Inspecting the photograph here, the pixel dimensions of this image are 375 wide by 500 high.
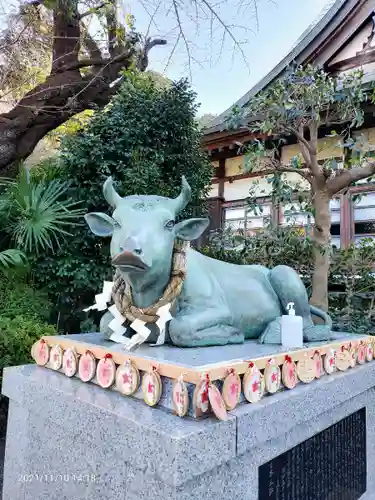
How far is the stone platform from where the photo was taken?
4.48ft

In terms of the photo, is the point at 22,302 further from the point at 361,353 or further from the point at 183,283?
the point at 361,353

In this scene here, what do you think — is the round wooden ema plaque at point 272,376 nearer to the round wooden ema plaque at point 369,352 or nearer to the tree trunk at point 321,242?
the round wooden ema plaque at point 369,352

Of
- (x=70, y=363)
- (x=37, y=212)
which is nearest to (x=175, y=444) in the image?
(x=70, y=363)

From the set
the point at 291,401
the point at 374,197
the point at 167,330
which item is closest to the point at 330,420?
the point at 291,401

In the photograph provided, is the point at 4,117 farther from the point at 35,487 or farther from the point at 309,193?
the point at 35,487

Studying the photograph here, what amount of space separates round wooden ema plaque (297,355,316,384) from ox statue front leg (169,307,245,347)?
40cm

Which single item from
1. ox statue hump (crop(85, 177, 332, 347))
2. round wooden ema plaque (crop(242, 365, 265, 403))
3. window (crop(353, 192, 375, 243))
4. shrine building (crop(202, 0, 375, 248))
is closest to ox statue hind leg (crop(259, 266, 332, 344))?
ox statue hump (crop(85, 177, 332, 347))

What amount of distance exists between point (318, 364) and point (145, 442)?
1221mm

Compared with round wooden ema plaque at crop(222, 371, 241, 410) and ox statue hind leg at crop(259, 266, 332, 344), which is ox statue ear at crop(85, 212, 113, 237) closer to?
round wooden ema plaque at crop(222, 371, 241, 410)

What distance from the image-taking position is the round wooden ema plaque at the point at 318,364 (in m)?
2.14

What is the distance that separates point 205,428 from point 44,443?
112cm

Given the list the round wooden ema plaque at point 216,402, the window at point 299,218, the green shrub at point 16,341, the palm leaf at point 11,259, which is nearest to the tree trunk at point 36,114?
the palm leaf at point 11,259

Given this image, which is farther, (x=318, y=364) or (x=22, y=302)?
(x=22, y=302)

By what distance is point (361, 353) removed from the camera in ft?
8.84
